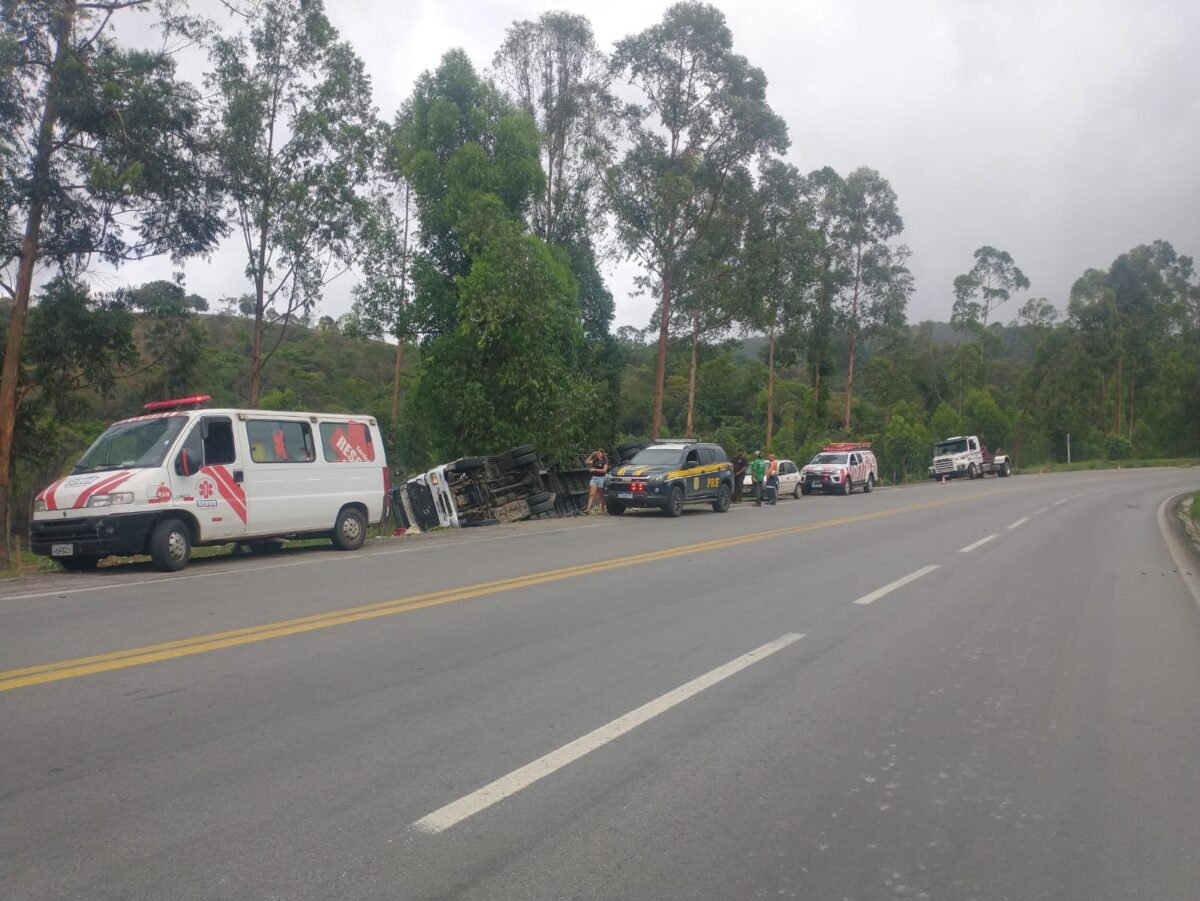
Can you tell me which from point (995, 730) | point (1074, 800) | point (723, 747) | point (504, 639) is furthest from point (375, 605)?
point (1074, 800)

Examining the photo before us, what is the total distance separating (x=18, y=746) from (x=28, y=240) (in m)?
16.2

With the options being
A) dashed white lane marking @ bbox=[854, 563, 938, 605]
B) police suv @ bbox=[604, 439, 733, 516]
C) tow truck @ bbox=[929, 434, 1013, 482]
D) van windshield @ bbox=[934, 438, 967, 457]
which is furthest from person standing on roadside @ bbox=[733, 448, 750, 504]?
van windshield @ bbox=[934, 438, 967, 457]

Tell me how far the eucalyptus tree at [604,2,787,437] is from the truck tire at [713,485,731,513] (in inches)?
387

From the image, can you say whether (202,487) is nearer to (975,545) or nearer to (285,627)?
(285,627)

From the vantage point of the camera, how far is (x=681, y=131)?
34.7 m

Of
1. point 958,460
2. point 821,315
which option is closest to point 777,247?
point 821,315

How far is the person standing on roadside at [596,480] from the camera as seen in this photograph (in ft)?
82.1

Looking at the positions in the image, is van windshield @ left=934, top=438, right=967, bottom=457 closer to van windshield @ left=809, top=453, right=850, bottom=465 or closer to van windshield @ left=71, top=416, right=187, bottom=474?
van windshield @ left=809, top=453, right=850, bottom=465

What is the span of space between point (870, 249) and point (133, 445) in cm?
4624

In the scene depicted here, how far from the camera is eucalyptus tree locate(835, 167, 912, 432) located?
51.9m

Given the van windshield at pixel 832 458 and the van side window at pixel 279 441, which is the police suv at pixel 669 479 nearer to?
the van side window at pixel 279 441

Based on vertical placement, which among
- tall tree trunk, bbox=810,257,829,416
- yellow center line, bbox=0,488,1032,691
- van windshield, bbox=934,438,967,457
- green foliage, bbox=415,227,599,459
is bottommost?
yellow center line, bbox=0,488,1032,691

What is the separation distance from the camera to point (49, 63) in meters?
17.2

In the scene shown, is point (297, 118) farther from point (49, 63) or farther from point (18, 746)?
point (18, 746)
